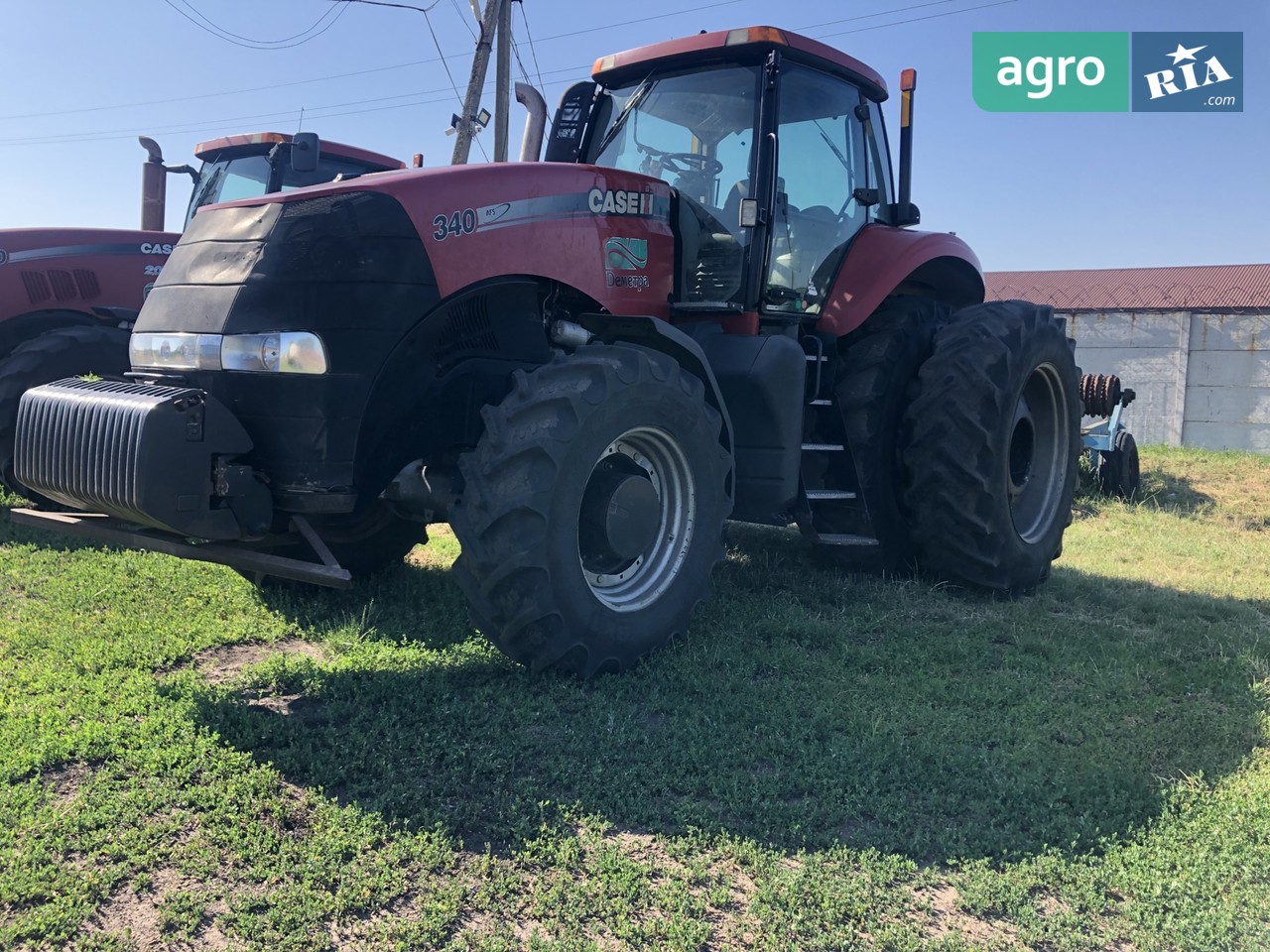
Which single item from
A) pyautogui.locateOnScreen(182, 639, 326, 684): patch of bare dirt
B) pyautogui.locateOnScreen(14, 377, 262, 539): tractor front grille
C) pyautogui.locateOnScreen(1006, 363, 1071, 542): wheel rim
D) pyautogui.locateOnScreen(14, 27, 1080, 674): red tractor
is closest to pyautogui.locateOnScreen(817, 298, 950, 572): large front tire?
pyautogui.locateOnScreen(14, 27, 1080, 674): red tractor

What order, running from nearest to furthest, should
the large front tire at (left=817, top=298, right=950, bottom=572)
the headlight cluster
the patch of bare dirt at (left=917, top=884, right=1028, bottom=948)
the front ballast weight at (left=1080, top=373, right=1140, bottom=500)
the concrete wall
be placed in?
the patch of bare dirt at (left=917, top=884, right=1028, bottom=948), the headlight cluster, the large front tire at (left=817, top=298, right=950, bottom=572), the front ballast weight at (left=1080, top=373, right=1140, bottom=500), the concrete wall

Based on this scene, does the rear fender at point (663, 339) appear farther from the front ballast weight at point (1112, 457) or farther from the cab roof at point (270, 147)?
the front ballast weight at point (1112, 457)

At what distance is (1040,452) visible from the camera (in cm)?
637

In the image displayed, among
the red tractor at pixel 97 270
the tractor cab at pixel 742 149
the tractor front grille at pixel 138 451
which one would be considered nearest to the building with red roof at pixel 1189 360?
the tractor cab at pixel 742 149

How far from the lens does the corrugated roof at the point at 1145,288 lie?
18797mm

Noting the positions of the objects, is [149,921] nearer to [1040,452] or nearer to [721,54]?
[721,54]

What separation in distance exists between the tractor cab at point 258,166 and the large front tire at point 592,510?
4.53 metres

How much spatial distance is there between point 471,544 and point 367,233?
3.86ft

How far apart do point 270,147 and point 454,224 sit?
4.68 meters

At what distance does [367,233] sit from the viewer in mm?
3664

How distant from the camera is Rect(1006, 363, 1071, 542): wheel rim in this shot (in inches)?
241

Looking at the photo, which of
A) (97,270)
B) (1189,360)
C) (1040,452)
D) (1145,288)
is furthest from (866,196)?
(1145,288)

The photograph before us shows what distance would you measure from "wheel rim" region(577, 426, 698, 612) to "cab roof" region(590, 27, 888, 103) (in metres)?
2.17

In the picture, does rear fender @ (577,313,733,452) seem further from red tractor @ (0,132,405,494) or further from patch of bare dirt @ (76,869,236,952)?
red tractor @ (0,132,405,494)
